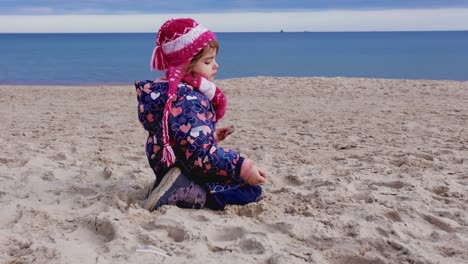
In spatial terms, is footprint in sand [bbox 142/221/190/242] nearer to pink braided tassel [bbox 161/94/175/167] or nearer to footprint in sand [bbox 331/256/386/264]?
pink braided tassel [bbox 161/94/175/167]

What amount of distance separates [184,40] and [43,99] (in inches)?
265

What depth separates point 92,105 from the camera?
8.48 meters

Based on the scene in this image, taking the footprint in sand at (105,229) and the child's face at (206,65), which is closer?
the footprint in sand at (105,229)

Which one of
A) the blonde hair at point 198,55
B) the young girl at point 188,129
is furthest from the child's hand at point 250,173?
the blonde hair at point 198,55

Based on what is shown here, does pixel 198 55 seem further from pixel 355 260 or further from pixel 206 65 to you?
pixel 355 260

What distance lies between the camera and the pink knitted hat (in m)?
3.21

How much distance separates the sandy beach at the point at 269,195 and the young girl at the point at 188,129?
0.38ft

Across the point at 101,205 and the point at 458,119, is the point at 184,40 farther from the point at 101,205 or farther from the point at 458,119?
the point at 458,119

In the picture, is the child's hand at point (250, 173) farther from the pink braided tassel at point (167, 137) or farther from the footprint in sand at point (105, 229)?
the footprint in sand at point (105, 229)

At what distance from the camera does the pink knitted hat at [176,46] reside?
10.5ft

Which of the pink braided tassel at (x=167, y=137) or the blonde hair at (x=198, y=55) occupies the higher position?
the blonde hair at (x=198, y=55)

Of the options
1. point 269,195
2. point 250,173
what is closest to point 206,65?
point 250,173

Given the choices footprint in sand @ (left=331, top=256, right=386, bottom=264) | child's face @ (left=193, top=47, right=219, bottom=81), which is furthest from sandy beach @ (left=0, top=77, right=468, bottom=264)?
child's face @ (left=193, top=47, right=219, bottom=81)

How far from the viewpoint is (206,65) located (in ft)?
11.1
